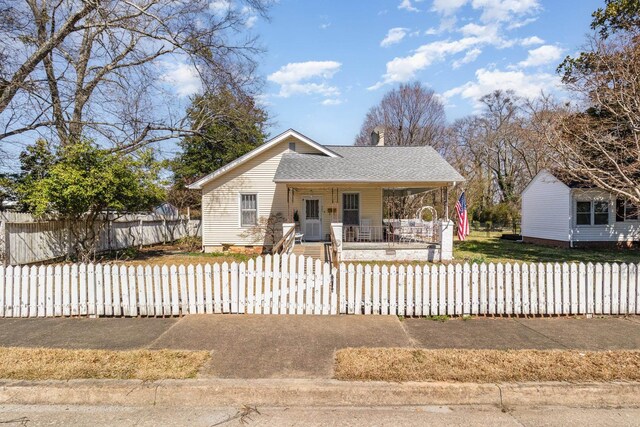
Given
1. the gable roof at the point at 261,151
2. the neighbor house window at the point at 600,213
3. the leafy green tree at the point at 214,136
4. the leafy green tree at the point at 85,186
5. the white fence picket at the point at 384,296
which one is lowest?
the white fence picket at the point at 384,296

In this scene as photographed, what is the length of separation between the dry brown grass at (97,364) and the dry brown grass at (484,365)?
1.94m

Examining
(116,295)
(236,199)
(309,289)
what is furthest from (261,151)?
(309,289)

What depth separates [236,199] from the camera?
1806cm

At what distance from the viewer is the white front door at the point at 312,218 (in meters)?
17.8

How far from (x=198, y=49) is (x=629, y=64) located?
1729 centimetres

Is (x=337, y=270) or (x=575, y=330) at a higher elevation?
(x=337, y=270)

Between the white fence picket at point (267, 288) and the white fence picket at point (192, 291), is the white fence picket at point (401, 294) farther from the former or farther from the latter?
the white fence picket at point (192, 291)

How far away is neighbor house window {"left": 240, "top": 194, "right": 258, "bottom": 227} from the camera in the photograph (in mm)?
18109

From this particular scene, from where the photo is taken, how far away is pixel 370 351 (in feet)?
15.8

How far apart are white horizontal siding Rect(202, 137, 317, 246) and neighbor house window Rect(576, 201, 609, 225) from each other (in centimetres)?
1624

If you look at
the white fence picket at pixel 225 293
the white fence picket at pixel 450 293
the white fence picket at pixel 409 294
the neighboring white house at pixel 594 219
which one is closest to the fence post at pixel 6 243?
the white fence picket at pixel 225 293

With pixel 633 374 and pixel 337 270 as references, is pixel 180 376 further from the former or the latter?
pixel 633 374

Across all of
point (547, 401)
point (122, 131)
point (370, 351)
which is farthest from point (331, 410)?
point (122, 131)

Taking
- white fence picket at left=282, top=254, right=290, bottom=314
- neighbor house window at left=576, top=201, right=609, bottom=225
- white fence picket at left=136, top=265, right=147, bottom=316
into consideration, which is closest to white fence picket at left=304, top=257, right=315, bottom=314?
white fence picket at left=282, top=254, right=290, bottom=314
